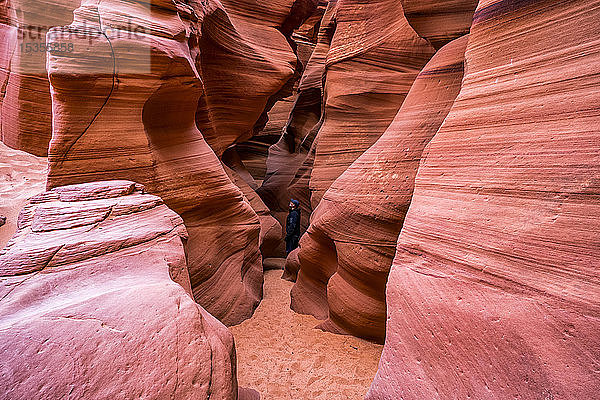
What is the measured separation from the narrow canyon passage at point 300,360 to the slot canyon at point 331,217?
0.03 m

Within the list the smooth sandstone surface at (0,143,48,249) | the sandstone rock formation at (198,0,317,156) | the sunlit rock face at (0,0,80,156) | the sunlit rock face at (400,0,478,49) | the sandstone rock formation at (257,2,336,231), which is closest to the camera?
the sunlit rock face at (400,0,478,49)

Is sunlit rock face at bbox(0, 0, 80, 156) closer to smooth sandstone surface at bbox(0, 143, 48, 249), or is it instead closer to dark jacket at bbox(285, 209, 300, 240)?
smooth sandstone surface at bbox(0, 143, 48, 249)

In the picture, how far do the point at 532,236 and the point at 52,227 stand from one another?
303cm

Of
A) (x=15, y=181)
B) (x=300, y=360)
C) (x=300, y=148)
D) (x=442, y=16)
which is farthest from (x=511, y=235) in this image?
(x=300, y=148)

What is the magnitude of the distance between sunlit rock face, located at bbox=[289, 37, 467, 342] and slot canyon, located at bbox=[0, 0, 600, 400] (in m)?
0.02

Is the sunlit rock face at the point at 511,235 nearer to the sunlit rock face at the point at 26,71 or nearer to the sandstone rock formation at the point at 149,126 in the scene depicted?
the sandstone rock formation at the point at 149,126

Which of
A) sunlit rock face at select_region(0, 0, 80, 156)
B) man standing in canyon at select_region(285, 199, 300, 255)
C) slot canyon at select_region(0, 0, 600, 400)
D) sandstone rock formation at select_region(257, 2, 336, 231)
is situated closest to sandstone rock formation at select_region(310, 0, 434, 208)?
slot canyon at select_region(0, 0, 600, 400)

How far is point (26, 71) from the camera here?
17.3 feet

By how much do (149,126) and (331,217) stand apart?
269cm

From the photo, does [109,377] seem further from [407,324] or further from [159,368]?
[407,324]

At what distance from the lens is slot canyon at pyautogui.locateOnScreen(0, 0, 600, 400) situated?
143 cm

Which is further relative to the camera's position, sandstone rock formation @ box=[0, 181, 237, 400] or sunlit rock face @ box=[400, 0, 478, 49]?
sunlit rock face @ box=[400, 0, 478, 49]

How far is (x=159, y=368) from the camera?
146cm

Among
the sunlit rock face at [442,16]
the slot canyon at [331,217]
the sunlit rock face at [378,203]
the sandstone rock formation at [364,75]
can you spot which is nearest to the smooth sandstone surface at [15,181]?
the slot canyon at [331,217]
